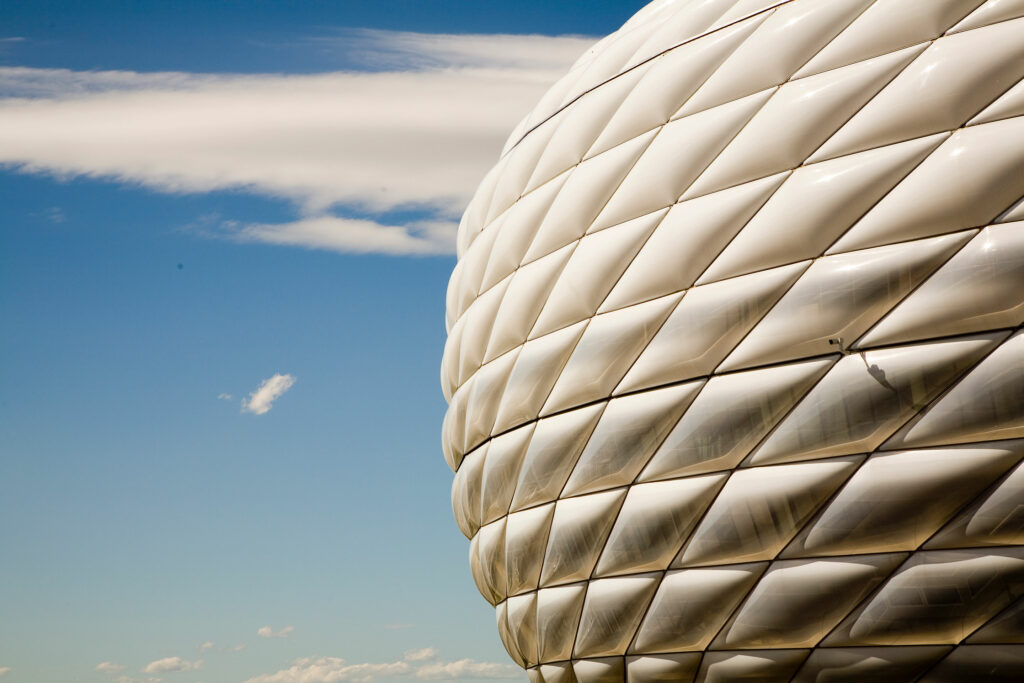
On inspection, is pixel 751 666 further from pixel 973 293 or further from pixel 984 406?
pixel 973 293

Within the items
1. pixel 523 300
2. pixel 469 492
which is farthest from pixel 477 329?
pixel 469 492

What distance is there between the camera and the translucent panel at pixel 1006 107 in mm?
7684

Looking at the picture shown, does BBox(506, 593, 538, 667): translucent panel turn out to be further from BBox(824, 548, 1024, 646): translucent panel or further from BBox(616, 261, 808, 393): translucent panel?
BBox(824, 548, 1024, 646): translucent panel

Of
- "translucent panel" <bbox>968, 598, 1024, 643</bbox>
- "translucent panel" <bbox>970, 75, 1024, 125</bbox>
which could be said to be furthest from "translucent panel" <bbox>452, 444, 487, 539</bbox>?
"translucent panel" <bbox>970, 75, 1024, 125</bbox>

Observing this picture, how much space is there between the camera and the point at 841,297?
319 inches

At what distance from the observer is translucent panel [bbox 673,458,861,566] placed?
823cm

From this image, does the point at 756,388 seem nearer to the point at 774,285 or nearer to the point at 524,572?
the point at 774,285

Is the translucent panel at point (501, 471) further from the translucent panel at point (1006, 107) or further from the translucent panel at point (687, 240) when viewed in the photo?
the translucent panel at point (1006, 107)

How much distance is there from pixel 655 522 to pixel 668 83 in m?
3.82

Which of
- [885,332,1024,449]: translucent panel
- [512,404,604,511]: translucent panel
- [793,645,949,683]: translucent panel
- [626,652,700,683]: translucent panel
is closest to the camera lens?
[885,332,1024,449]: translucent panel

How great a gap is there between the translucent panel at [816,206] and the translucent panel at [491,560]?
4.01 metres

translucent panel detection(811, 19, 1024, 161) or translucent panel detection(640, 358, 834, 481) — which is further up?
translucent panel detection(811, 19, 1024, 161)

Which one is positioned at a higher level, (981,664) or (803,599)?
(803,599)

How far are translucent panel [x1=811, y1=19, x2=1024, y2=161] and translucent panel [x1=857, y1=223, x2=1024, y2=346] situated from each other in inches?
36.5
